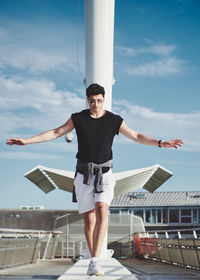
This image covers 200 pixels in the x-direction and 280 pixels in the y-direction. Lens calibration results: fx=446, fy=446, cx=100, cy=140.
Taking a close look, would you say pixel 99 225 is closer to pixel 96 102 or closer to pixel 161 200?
pixel 96 102

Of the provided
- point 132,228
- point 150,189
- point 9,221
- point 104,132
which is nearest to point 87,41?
point 104,132

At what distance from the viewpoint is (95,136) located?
157 inches

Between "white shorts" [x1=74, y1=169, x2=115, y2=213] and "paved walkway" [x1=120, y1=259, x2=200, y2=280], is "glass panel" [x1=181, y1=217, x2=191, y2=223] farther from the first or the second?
"white shorts" [x1=74, y1=169, x2=115, y2=213]

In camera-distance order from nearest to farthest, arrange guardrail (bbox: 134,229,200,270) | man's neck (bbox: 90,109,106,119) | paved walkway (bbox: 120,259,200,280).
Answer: man's neck (bbox: 90,109,106,119), paved walkway (bbox: 120,259,200,280), guardrail (bbox: 134,229,200,270)

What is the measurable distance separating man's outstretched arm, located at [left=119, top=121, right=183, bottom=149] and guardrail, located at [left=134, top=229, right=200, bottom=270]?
830 cm

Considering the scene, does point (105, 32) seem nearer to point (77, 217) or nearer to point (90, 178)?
point (90, 178)

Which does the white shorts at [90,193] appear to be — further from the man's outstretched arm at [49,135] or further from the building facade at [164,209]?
the building facade at [164,209]

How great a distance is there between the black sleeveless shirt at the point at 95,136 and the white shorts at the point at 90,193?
167 mm

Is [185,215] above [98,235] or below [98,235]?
above

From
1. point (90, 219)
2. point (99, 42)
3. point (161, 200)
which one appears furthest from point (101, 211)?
point (161, 200)

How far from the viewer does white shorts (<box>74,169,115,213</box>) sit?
390 centimetres

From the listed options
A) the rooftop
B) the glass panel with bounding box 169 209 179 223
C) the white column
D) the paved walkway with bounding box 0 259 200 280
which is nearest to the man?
the paved walkway with bounding box 0 259 200 280

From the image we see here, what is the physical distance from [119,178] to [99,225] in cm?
1775

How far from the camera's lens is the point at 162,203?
42.4 metres
